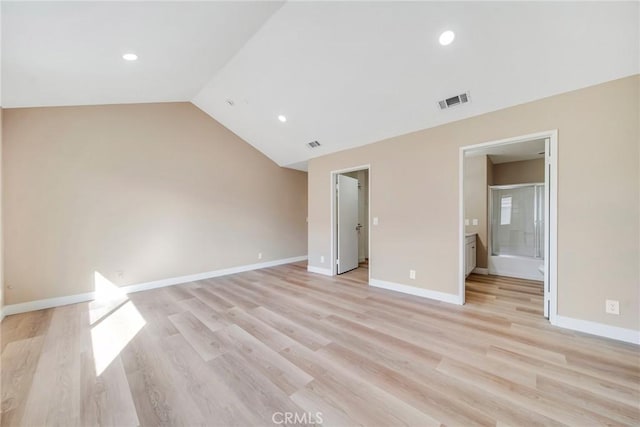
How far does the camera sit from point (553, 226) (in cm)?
261

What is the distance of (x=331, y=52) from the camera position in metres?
2.77

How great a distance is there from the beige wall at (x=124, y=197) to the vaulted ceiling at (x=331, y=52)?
16.8 inches

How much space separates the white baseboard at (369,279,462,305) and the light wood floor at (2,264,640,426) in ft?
0.64

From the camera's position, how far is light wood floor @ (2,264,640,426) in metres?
1.49

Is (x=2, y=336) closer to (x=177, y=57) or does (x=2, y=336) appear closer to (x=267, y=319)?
(x=267, y=319)

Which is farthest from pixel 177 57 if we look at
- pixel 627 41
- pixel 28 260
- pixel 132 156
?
pixel 627 41

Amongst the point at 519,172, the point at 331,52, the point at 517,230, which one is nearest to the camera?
the point at 331,52

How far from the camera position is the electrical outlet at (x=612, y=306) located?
2.30 meters

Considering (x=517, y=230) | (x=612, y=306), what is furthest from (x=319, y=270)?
(x=517, y=230)

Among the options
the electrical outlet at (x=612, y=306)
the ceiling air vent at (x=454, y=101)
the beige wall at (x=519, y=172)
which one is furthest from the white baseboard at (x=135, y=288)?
the beige wall at (x=519, y=172)

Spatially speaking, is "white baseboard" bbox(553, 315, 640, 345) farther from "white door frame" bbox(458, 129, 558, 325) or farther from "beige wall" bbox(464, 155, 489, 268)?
"beige wall" bbox(464, 155, 489, 268)

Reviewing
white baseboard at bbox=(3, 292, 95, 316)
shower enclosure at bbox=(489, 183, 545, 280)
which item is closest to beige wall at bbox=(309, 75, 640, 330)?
shower enclosure at bbox=(489, 183, 545, 280)

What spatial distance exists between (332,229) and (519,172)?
4278 millimetres

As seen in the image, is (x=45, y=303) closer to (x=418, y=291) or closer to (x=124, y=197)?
(x=124, y=197)
